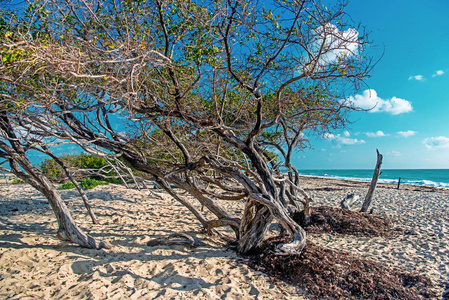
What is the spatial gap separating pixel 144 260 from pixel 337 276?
3159 mm

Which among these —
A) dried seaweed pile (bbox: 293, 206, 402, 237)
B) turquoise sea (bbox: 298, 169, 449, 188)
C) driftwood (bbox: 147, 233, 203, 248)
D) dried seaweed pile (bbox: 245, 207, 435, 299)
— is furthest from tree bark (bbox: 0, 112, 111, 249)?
turquoise sea (bbox: 298, 169, 449, 188)

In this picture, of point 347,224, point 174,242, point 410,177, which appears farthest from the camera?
point 410,177

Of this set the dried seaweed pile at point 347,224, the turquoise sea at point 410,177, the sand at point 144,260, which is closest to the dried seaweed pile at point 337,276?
the sand at point 144,260

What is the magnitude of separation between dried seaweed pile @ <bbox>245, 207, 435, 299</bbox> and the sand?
24 centimetres

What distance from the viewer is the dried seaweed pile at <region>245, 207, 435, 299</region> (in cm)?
401

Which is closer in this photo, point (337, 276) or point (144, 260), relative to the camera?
point (337, 276)

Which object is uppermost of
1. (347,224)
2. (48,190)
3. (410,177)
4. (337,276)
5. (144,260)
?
(410,177)

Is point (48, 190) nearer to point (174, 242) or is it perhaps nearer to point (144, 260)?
point (144, 260)

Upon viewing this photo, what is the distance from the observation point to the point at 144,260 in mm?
4820

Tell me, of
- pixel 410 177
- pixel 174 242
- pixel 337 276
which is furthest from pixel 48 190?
pixel 410 177

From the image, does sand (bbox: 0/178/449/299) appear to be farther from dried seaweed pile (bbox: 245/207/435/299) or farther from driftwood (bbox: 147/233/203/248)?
dried seaweed pile (bbox: 245/207/435/299)

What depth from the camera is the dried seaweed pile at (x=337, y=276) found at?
13.1 ft

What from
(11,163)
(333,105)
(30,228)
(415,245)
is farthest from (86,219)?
(415,245)

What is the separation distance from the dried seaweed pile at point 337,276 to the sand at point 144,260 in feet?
0.80
